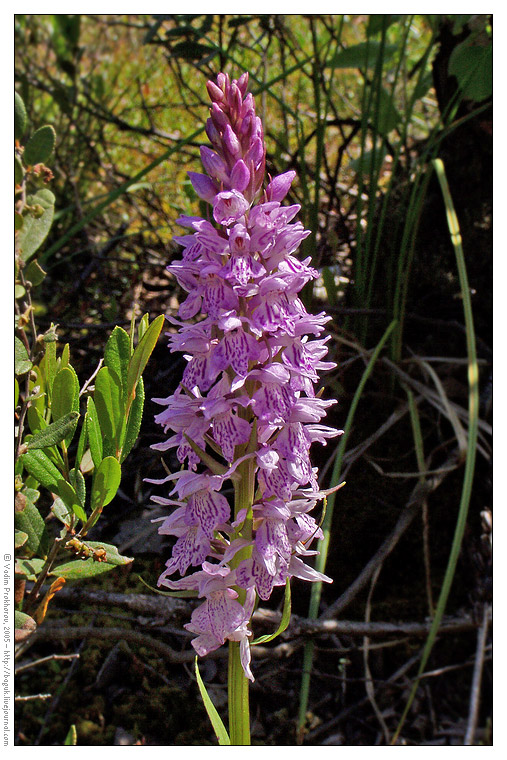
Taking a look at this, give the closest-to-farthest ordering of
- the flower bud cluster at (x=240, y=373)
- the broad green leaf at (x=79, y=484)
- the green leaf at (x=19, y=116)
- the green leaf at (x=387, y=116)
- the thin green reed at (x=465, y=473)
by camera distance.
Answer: the flower bud cluster at (x=240, y=373) → the broad green leaf at (x=79, y=484) → the green leaf at (x=19, y=116) → the thin green reed at (x=465, y=473) → the green leaf at (x=387, y=116)

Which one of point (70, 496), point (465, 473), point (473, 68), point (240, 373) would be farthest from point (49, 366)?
point (473, 68)

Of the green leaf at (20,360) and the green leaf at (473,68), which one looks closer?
the green leaf at (20,360)

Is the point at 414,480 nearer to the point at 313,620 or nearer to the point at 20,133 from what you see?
the point at 313,620

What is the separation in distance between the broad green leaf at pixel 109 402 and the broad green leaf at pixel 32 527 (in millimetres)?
137

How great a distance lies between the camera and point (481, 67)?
1.39 metres

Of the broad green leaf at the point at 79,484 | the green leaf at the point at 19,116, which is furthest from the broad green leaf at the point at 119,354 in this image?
the green leaf at the point at 19,116

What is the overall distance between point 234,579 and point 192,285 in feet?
1.05

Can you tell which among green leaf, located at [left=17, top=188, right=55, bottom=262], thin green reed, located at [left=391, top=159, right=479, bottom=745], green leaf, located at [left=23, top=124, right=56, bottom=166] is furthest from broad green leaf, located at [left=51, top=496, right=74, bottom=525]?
thin green reed, located at [left=391, top=159, right=479, bottom=745]

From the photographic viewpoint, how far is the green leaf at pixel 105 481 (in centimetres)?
67

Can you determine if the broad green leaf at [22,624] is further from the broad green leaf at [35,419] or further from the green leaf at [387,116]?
the green leaf at [387,116]

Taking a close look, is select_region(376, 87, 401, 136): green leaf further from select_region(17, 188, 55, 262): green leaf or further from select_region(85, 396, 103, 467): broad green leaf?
select_region(85, 396, 103, 467): broad green leaf

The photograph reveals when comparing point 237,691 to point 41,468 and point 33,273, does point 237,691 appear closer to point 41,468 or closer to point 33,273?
point 41,468

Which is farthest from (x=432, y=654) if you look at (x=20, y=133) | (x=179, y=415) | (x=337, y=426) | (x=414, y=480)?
(x=20, y=133)

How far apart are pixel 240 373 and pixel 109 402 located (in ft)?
0.64
